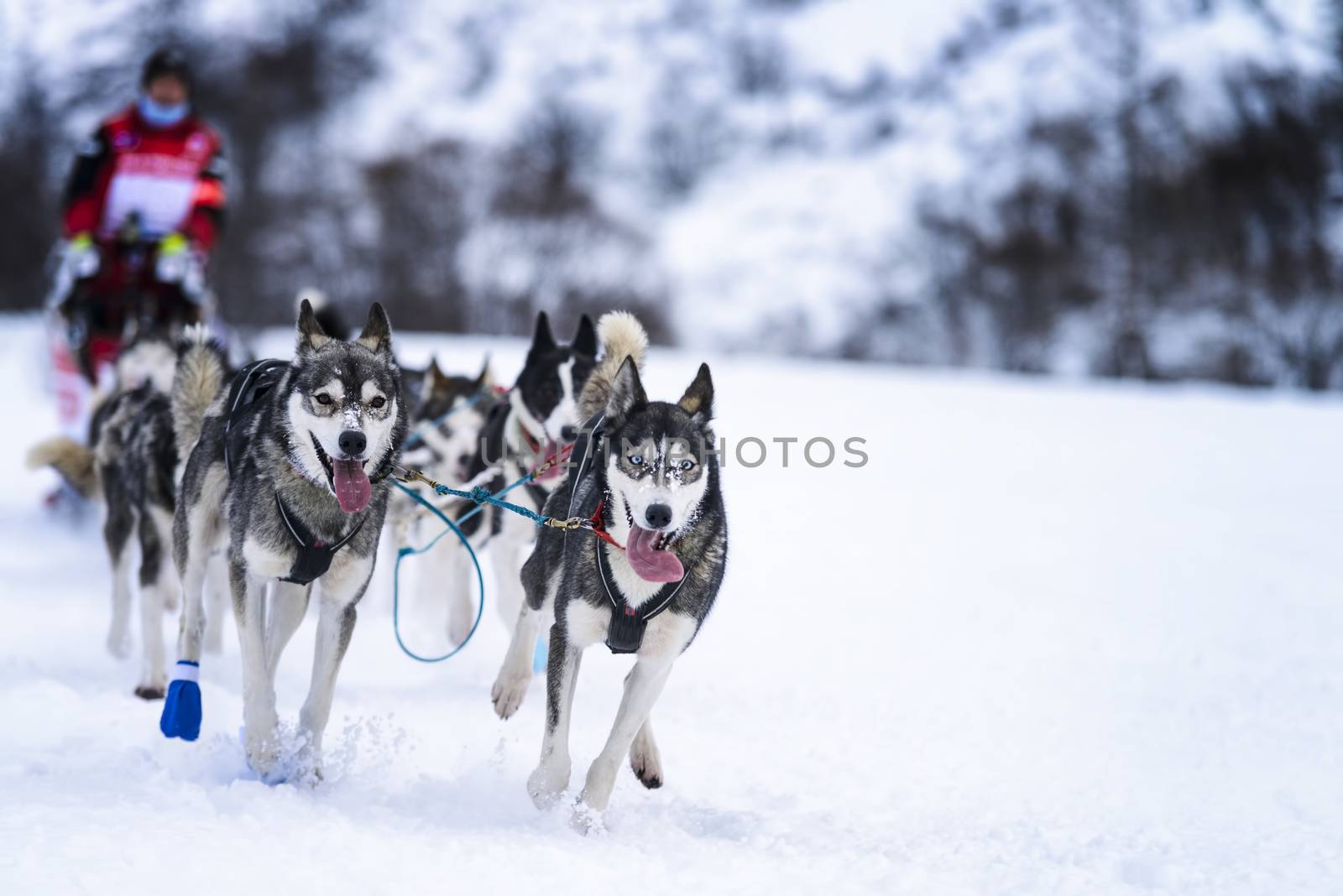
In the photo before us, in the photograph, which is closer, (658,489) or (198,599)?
(658,489)

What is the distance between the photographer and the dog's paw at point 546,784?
2.92 m

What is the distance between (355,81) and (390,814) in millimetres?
33560

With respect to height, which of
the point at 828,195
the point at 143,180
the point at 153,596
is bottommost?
the point at 153,596

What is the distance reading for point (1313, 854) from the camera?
2.92m

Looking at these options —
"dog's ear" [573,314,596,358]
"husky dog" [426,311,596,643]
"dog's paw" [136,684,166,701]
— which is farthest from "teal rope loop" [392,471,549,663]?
"dog's paw" [136,684,166,701]

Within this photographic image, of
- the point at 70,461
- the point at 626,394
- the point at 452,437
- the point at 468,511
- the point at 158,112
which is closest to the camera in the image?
the point at 626,394

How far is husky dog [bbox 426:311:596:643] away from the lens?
4297mm

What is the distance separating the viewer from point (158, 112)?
640 cm

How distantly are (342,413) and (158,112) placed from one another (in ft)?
14.5

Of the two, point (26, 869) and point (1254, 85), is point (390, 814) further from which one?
point (1254, 85)

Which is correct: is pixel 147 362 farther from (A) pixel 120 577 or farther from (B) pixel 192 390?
(B) pixel 192 390

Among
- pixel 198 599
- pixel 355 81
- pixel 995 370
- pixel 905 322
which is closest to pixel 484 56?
pixel 355 81

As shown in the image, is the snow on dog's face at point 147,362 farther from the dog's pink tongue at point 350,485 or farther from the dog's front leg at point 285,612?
the dog's pink tongue at point 350,485

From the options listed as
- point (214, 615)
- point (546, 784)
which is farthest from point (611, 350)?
point (214, 615)
